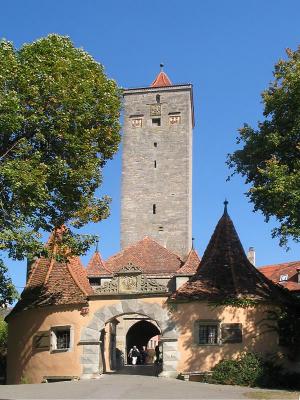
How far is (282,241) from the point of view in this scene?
22.4 m

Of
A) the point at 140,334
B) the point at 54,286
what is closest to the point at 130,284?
the point at 54,286

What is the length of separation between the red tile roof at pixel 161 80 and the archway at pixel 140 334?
2063 cm

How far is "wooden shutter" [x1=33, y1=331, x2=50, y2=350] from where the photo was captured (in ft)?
80.8

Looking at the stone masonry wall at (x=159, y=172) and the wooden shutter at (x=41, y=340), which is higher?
the stone masonry wall at (x=159, y=172)

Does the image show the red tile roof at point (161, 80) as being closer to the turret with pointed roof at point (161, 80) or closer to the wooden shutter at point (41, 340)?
the turret with pointed roof at point (161, 80)

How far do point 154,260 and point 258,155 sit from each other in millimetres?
17251

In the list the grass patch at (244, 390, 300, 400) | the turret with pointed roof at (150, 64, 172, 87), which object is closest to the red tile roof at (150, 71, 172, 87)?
the turret with pointed roof at (150, 64, 172, 87)

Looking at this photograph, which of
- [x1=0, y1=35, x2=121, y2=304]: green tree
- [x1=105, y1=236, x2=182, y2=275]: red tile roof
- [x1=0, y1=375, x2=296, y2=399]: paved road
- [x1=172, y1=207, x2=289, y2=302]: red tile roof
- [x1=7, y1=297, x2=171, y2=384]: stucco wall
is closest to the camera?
[x1=0, y1=375, x2=296, y2=399]: paved road

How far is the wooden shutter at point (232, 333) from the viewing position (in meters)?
23.1

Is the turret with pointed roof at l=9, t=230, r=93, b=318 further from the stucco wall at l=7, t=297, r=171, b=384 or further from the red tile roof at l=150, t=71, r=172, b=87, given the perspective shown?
the red tile roof at l=150, t=71, r=172, b=87

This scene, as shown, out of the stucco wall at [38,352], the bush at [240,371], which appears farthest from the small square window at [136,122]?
the bush at [240,371]

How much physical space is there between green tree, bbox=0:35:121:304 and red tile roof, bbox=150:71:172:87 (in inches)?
1206

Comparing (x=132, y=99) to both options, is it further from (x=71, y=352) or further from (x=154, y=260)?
(x=71, y=352)

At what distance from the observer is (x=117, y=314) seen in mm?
24156
